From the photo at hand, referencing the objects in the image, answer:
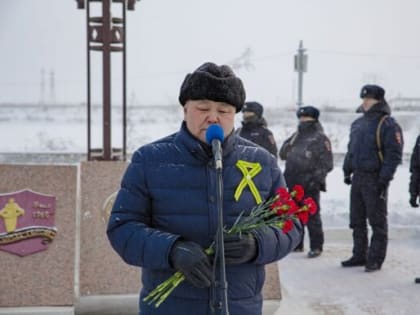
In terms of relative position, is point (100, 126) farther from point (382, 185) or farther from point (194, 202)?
point (194, 202)

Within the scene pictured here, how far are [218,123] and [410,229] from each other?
6.38 m

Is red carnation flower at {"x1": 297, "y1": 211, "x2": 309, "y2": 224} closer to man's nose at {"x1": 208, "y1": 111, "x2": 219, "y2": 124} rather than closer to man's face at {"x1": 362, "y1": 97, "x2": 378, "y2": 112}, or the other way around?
man's nose at {"x1": 208, "y1": 111, "x2": 219, "y2": 124}

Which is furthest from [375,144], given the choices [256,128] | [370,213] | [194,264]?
[194,264]

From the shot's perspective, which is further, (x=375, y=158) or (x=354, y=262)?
(x=354, y=262)

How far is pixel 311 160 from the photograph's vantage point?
641cm

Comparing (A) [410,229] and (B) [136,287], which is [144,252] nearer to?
(B) [136,287]

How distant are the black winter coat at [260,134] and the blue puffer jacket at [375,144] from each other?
1155mm

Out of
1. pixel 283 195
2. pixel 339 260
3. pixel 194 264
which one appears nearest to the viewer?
pixel 194 264

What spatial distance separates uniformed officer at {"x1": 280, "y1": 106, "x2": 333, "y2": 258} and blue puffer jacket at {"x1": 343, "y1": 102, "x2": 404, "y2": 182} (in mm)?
700

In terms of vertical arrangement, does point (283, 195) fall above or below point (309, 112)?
below

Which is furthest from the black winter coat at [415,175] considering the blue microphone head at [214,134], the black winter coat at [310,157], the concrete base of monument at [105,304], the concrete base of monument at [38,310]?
the blue microphone head at [214,134]

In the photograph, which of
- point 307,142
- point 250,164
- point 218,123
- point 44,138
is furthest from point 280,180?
point 44,138

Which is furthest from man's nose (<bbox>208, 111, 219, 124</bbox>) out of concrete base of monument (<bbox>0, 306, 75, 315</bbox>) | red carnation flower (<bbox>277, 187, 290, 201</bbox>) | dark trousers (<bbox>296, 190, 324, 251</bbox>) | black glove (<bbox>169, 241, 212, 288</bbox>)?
dark trousers (<bbox>296, 190, 324, 251</bbox>)

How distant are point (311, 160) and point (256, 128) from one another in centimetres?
77
